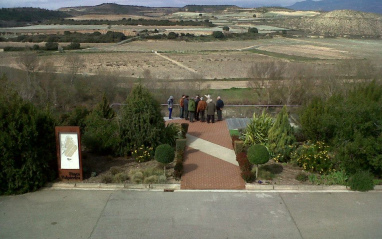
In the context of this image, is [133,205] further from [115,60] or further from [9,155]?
[115,60]

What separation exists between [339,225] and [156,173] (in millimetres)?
5350

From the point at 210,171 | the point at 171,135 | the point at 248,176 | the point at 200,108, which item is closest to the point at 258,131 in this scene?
the point at 210,171

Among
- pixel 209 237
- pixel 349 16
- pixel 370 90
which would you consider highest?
pixel 349 16

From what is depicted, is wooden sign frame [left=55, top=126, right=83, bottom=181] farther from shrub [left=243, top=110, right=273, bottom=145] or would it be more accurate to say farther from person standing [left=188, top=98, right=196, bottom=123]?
person standing [left=188, top=98, right=196, bottom=123]

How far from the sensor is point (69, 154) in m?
11.3

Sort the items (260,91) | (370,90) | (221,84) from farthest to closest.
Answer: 1. (221,84)
2. (260,91)
3. (370,90)

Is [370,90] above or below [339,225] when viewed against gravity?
above

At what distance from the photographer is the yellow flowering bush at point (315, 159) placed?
12.0 m

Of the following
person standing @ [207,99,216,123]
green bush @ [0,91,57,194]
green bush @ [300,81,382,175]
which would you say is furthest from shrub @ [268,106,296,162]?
green bush @ [0,91,57,194]

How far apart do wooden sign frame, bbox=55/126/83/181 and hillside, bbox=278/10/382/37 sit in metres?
73.9

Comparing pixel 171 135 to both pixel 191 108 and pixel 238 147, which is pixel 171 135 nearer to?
pixel 238 147

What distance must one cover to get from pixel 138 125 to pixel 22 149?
13.3 feet

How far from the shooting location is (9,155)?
34.6 feet

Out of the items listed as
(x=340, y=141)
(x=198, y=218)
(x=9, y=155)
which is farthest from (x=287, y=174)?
(x=9, y=155)
